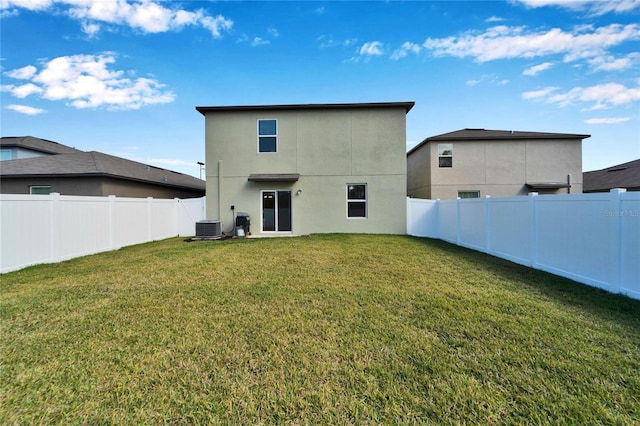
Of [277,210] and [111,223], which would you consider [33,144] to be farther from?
[277,210]

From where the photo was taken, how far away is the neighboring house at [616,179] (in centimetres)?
1670

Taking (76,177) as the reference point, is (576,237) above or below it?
below

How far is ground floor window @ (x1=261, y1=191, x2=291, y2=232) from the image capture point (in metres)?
12.2

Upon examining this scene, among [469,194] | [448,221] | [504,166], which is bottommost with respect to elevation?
[448,221]

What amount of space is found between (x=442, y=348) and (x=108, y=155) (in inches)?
776

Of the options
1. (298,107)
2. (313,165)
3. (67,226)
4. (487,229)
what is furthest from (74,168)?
(487,229)

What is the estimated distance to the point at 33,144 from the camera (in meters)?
18.6

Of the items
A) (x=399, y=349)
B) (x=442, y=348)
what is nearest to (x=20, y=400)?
(x=399, y=349)

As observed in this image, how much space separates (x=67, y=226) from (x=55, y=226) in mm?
384

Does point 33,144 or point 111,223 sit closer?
point 111,223

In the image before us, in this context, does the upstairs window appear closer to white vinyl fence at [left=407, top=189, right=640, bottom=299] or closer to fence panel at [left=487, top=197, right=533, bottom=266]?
white vinyl fence at [left=407, top=189, right=640, bottom=299]

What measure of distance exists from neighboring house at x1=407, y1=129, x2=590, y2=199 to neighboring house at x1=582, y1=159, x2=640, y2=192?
4.87m

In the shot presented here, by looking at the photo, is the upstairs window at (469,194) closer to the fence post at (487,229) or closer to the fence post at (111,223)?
the fence post at (487,229)

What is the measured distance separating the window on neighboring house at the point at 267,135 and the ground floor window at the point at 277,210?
2209 millimetres
